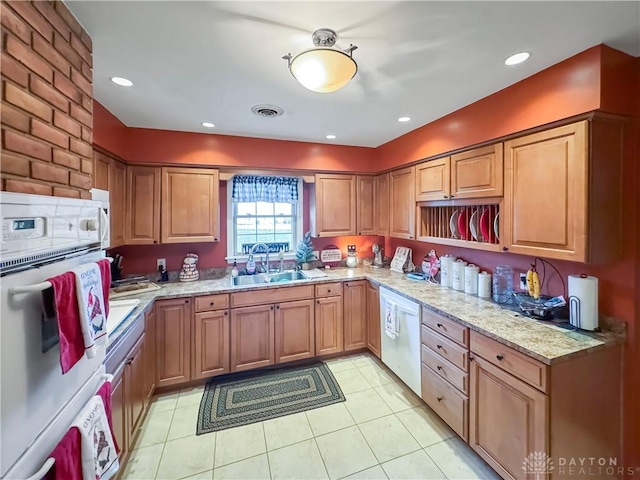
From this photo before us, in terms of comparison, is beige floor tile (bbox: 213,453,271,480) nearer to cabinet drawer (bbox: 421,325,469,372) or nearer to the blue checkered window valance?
cabinet drawer (bbox: 421,325,469,372)

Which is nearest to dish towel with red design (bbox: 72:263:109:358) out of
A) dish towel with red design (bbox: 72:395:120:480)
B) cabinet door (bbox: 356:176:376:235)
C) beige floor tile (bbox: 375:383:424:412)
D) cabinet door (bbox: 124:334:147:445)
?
dish towel with red design (bbox: 72:395:120:480)

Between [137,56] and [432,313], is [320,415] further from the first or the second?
[137,56]

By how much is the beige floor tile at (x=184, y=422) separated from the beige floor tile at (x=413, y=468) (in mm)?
1443

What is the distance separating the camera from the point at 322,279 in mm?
3020

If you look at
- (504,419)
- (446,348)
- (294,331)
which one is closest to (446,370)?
(446,348)

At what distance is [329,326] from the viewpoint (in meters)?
3.05

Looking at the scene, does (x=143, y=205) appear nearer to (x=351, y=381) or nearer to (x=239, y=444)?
(x=239, y=444)

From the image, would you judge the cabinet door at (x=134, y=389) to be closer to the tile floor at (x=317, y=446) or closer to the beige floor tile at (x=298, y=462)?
the tile floor at (x=317, y=446)

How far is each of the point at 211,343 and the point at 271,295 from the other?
0.71 metres

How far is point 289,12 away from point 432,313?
2129mm

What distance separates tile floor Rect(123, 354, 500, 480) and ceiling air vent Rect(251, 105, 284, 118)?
2.55 m

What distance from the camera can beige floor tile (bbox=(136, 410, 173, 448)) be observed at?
1.99 metres

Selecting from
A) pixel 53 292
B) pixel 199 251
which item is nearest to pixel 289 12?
pixel 53 292

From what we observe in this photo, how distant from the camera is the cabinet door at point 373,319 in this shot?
9.82 ft
